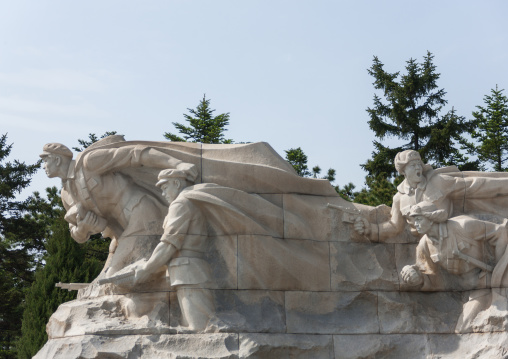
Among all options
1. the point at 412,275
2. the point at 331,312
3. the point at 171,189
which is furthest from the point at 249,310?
the point at 412,275

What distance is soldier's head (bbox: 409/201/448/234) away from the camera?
1010 cm

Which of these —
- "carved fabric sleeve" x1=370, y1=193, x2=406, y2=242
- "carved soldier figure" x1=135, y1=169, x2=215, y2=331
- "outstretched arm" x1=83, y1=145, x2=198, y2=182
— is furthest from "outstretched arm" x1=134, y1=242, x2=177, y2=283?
"carved fabric sleeve" x1=370, y1=193, x2=406, y2=242

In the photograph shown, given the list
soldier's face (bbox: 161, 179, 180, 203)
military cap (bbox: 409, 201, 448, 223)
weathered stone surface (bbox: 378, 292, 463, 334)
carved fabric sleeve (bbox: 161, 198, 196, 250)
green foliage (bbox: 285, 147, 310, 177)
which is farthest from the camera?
green foliage (bbox: 285, 147, 310, 177)

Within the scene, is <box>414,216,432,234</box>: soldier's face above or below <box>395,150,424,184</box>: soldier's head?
below

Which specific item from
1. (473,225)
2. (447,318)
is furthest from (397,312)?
(473,225)

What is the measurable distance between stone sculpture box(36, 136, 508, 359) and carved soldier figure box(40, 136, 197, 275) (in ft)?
0.06

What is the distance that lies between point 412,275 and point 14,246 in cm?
1868

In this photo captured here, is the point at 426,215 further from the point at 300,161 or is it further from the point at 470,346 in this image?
the point at 300,161

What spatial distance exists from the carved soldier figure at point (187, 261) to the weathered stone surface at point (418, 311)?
2.33 m

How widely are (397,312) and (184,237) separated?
2.99 metres

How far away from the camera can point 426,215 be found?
1013 centimetres

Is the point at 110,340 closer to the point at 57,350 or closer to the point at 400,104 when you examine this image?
the point at 57,350

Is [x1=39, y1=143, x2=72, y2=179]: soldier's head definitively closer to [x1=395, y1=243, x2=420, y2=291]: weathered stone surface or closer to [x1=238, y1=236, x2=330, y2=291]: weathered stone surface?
[x1=238, y1=236, x2=330, y2=291]: weathered stone surface

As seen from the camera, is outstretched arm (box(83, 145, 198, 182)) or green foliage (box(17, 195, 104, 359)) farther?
green foliage (box(17, 195, 104, 359))
